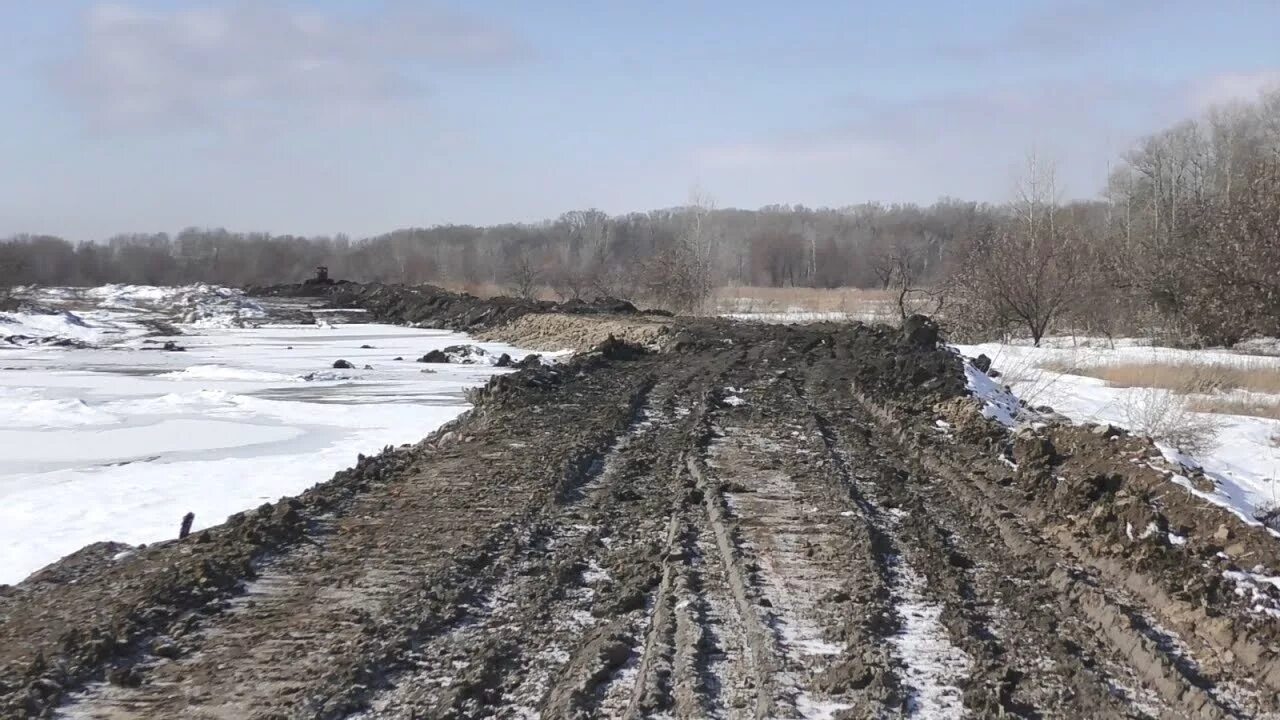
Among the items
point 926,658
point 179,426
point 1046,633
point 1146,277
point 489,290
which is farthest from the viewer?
point 489,290

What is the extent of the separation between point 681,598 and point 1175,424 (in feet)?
30.7

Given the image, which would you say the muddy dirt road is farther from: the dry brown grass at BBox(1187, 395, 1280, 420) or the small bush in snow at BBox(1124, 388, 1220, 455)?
the dry brown grass at BBox(1187, 395, 1280, 420)

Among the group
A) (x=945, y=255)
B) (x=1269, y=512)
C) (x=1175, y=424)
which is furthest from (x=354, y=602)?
(x=945, y=255)

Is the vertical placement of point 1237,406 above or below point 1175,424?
below

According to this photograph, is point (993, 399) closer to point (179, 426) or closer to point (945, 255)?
point (179, 426)

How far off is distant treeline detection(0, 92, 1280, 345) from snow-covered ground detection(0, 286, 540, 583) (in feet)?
46.9

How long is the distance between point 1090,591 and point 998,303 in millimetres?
23988

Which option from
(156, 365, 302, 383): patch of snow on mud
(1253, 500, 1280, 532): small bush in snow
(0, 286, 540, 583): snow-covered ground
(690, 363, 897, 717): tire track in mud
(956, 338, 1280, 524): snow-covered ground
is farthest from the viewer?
(156, 365, 302, 383): patch of snow on mud

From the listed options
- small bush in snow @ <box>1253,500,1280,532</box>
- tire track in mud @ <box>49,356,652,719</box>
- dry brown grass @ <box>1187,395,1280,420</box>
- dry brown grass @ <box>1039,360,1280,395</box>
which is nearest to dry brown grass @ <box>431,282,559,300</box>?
dry brown grass @ <box>1039,360,1280,395</box>

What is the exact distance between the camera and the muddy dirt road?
4199mm

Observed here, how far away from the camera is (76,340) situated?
31609mm

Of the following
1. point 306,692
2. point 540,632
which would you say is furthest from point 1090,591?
point 306,692

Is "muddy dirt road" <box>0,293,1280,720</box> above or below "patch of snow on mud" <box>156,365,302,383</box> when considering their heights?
below

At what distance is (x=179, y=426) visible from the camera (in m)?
13.6
